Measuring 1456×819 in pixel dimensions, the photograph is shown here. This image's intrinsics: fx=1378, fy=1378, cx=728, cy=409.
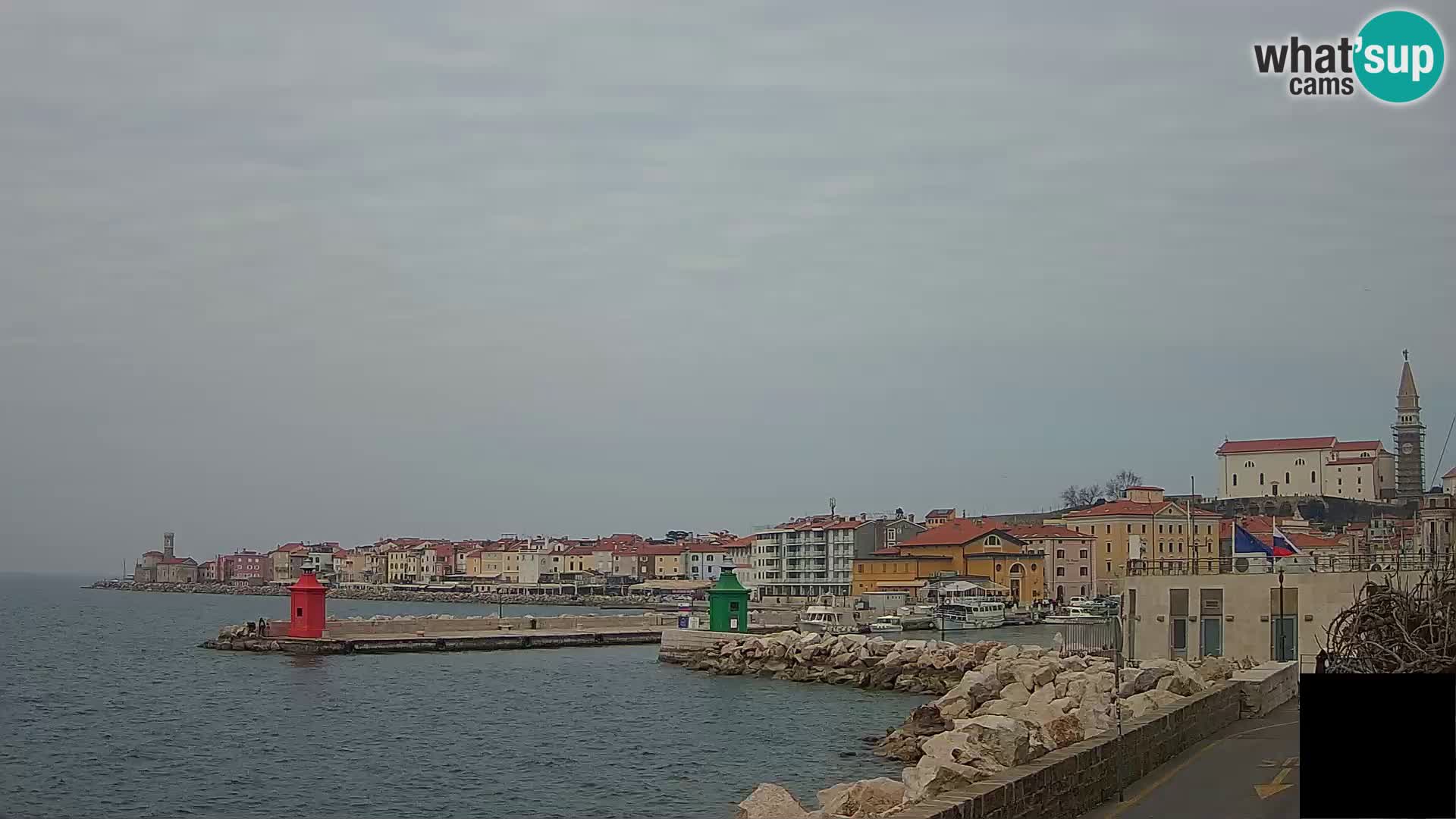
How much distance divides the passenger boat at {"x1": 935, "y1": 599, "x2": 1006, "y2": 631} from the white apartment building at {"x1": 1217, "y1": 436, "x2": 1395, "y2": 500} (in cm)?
5318

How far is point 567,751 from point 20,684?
25.6m

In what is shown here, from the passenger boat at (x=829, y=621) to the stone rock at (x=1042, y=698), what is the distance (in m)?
37.8

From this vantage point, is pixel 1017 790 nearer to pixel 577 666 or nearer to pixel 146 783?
pixel 146 783

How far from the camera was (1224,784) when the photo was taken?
13.3m

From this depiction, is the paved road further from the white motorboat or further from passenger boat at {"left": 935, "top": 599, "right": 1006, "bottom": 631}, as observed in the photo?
passenger boat at {"left": 935, "top": 599, "right": 1006, "bottom": 631}

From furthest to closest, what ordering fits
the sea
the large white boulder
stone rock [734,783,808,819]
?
the sea < stone rock [734,783,808,819] < the large white boulder

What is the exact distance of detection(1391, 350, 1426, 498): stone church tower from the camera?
118812 millimetres

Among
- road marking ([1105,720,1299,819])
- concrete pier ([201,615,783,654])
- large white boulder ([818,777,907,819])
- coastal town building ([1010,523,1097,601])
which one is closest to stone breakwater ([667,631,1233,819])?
large white boulder ([818,777,907,819])

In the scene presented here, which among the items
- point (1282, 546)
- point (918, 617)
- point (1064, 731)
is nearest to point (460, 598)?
point (918, 617)

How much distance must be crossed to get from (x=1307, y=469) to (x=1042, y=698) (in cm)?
11235

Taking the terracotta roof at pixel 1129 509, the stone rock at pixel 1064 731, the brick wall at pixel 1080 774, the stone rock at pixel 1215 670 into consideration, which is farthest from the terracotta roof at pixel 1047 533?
the stone rock at pixel 1064 731

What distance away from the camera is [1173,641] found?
30.8 metres

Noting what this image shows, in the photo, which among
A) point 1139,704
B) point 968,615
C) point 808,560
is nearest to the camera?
point 1139,704

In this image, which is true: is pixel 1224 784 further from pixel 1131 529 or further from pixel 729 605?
pixel 1131 529
